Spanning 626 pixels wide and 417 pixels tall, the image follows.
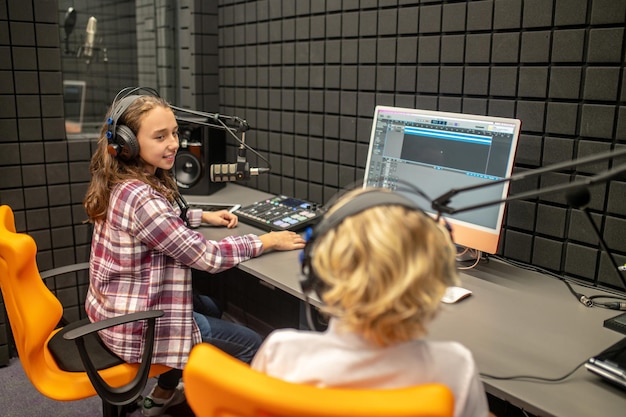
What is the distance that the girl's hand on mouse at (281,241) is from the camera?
1.81 metres

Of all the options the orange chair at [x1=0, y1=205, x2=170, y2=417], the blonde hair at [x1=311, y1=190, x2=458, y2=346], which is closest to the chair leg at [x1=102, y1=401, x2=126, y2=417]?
the orange chair at [x1=0, y1=205, x2=170, y2=417]

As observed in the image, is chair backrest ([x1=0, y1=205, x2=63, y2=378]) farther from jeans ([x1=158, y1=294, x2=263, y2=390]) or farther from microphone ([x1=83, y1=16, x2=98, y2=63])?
microphone ([x1=83, y1=16, x2=98, y2=63])

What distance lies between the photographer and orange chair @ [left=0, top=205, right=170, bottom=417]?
1455 millimetres

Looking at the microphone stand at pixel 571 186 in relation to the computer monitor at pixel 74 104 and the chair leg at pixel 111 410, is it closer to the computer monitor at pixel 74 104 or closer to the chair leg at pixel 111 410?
the chair leg at pixel 111 410

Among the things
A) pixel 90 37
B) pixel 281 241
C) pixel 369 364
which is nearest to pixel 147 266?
pixel 281 241

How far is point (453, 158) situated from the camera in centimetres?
167

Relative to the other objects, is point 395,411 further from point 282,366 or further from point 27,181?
point 27,181

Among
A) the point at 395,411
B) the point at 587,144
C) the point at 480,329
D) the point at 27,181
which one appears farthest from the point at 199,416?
the point at 27,181

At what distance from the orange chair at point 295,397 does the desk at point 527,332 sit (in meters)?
0.41

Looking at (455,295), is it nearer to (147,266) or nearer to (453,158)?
(453,158)

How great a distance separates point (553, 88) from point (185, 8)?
6.36 ft

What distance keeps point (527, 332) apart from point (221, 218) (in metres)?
1.19

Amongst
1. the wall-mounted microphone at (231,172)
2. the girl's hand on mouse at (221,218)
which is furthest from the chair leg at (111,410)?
the wall-mounted microphone at (231,172)

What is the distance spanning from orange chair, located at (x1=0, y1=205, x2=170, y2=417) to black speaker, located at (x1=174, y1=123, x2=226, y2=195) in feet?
3.15
